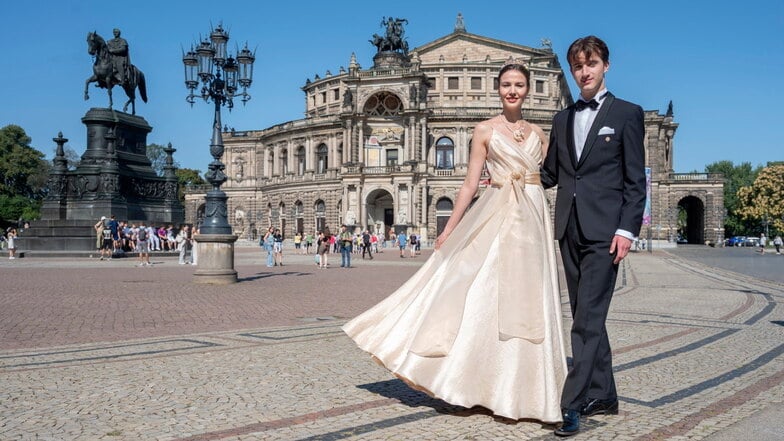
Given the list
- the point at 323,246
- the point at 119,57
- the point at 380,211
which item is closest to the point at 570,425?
the point at 323,246

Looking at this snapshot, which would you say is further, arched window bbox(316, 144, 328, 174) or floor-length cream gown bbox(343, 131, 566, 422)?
arched window bbox(316, 144, 328, 174)

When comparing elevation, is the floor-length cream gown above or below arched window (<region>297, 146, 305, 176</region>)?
below

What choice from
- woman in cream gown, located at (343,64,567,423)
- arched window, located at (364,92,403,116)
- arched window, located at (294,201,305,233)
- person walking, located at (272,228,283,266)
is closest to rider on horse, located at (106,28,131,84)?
person walking, located at (272,228,283,266)

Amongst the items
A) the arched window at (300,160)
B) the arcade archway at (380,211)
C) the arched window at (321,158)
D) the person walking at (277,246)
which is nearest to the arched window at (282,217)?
the arched window at (300,160)

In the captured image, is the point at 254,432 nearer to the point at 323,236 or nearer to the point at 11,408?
the point at 11,408

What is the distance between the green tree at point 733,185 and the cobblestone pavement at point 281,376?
342 feet

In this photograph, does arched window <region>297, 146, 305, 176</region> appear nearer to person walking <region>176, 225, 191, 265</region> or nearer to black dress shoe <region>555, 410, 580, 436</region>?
person walking <region>176, 225, 191, 265</region>

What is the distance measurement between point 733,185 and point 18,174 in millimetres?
103971

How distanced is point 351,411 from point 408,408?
406mm

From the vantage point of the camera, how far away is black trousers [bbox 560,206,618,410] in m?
4.36

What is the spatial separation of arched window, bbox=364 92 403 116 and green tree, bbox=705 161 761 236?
63.5 meters

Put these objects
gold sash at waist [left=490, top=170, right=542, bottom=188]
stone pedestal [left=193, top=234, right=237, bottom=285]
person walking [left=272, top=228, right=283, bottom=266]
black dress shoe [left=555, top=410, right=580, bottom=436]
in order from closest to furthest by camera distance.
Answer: black dress shoe [left=555, top=410, right=580, bottom=436] → gold sash at waist [left=490, top=170, right=542, bottom=188] → stone pedestal [left=193, top=234, right=237, bottom=285] → person walking [left=272, top=228, right=283, bottom=266]

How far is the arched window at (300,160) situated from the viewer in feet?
235

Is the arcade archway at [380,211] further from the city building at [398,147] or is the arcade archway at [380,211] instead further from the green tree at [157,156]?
the green tree at [157,156]
